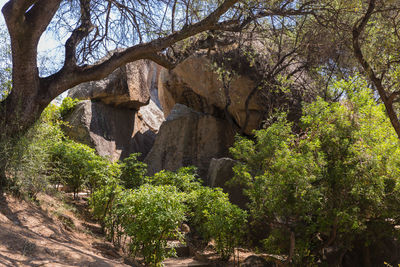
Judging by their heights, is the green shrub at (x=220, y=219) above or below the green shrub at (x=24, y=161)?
below

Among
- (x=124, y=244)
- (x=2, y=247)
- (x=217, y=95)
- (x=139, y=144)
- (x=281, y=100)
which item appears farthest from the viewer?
(x=139, y=144)

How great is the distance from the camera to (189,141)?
1221 cm

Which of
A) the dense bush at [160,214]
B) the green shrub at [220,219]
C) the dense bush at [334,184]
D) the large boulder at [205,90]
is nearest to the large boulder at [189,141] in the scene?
the large boulder at [205,90]

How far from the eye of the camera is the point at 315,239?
250 inches

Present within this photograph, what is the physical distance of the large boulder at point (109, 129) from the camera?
39.4ft

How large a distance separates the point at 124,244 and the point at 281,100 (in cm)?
649

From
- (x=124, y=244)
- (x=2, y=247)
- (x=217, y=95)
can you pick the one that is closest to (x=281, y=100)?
(x=217, y=95)

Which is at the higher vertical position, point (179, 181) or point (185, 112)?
point (185, 112)

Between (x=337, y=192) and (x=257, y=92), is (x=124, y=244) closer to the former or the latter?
(x=337, y=192)

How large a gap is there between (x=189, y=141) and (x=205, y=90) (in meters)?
1.89

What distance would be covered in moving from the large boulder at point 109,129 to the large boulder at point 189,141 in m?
1.54

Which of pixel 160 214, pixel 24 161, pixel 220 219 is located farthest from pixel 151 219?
pixel 24 161

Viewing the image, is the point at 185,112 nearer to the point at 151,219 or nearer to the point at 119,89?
the point at 119,89

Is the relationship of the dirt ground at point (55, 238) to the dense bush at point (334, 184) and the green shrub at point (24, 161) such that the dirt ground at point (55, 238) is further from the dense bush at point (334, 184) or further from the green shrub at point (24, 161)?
the dense bush at point (334, 184)
